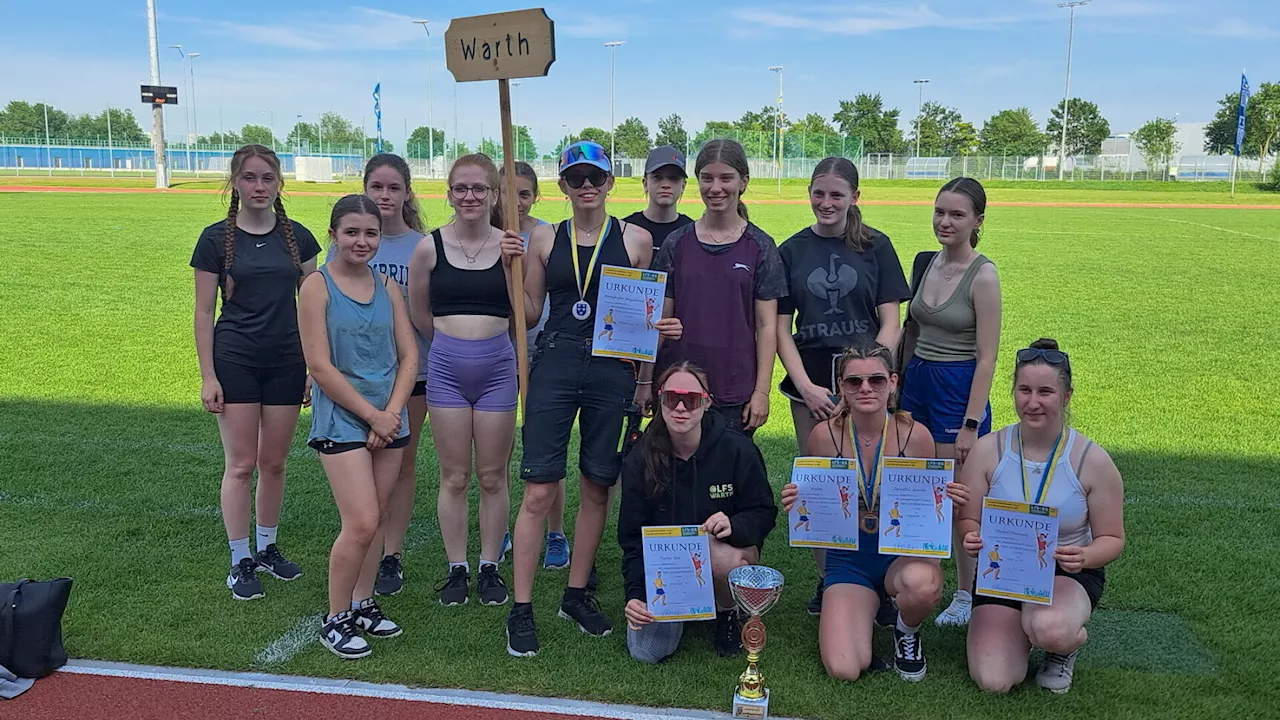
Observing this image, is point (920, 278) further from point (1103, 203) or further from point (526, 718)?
point (1103, 203)

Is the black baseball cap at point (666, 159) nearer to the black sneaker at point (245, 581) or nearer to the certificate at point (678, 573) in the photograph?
the certificate at point (678, 573)

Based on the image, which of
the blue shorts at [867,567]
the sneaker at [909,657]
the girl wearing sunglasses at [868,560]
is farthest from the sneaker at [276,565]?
the sneaker at [909,657]

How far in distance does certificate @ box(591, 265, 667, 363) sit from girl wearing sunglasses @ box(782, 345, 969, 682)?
818mm

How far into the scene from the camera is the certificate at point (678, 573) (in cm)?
377

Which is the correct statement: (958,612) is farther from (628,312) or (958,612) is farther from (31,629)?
(31,629)

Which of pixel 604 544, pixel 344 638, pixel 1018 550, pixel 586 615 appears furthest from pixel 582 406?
pixel 1018 550

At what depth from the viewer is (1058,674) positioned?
367 centimetres

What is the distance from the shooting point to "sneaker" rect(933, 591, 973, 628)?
14.1 ft

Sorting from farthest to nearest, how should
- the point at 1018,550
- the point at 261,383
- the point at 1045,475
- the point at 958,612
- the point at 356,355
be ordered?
the point at 261,383
the point at 958,612
the point at 356,355
the point at 1045,475
the point at 1018,550

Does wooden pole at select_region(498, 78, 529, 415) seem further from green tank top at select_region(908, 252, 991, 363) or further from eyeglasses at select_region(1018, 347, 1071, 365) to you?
eyeglasses at select_region(1018, 347, 1071, 365)

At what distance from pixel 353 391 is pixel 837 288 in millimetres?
2115

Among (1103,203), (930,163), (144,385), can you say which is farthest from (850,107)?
(144,385)

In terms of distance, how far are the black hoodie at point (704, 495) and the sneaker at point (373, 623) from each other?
1037 millimetres

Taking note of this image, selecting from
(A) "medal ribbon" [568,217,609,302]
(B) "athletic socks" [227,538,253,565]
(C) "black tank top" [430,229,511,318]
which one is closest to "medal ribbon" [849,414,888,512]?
(A) "medal ribbon" [568,217,609,302]
